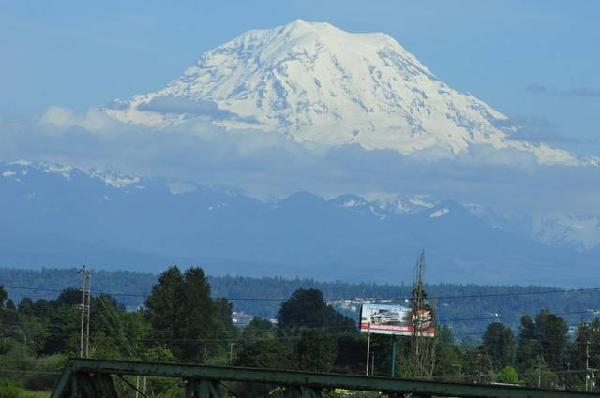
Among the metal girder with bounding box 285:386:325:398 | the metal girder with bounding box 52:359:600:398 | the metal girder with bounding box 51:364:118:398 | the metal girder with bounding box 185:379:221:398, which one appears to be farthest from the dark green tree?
the metal girder with bounding box 285:386:325:398

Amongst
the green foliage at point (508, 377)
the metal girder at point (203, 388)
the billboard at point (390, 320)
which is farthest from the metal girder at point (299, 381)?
the green foliage at point (508, 377)

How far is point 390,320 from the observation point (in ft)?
463

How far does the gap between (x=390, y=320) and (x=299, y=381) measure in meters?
110

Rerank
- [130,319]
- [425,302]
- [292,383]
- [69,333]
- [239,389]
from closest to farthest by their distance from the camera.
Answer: [292,383], [239,389], [425,302], [69,333], [130,319]

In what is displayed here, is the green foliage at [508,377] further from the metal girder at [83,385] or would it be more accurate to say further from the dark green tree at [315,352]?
the metal girder at [83,385]

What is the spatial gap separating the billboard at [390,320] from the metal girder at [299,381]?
308ft

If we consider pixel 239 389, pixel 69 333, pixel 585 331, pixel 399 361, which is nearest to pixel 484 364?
pixel 585 331

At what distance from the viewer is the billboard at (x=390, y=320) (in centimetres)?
12744

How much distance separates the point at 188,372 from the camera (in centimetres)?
3306

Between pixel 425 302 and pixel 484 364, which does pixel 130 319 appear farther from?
pixel 425 302

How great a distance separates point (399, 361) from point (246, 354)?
1590cm

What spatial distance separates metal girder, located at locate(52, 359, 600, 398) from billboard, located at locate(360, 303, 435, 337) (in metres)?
93.9

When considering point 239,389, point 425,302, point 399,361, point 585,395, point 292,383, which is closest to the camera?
point 585,395

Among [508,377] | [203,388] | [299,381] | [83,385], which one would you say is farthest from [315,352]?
[299,381]
